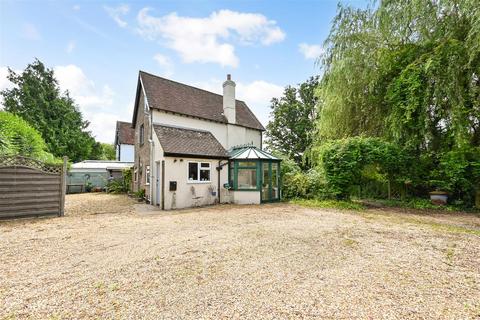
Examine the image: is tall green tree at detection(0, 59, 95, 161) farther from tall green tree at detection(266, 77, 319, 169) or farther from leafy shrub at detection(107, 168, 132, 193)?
tall green tree at detection(266, 77, 319, 169)

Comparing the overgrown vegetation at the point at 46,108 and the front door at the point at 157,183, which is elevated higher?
the overgrown vegetation at the point at 46,108

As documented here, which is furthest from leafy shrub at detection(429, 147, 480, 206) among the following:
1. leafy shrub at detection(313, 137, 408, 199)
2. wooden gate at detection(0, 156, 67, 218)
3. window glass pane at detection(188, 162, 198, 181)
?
wooden gate at detection(0, 156, 67, 218)

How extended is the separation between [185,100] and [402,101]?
12378 millimetres

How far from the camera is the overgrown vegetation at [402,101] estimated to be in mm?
9773

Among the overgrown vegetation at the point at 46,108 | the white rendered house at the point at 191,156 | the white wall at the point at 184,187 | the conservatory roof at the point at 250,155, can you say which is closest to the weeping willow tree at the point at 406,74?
the conservatory roof at the point at 250,155

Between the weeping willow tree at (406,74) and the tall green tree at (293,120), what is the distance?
10993 mm

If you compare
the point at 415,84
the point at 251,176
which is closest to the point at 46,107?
the point at 251,176

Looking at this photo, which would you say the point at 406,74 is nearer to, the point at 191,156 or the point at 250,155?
the point at 250,155

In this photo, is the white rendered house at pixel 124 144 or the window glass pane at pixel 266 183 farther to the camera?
the white rendered house at pixel 124 144

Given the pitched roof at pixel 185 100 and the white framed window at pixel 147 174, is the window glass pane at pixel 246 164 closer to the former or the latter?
the pitched roof at pixel 185 100

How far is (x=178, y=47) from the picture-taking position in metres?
11.9

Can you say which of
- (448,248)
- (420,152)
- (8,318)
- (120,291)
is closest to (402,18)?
(420,152)

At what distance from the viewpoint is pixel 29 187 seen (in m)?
8.08

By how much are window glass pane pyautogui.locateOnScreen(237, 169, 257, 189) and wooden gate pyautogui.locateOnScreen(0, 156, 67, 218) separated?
8.09 metres
